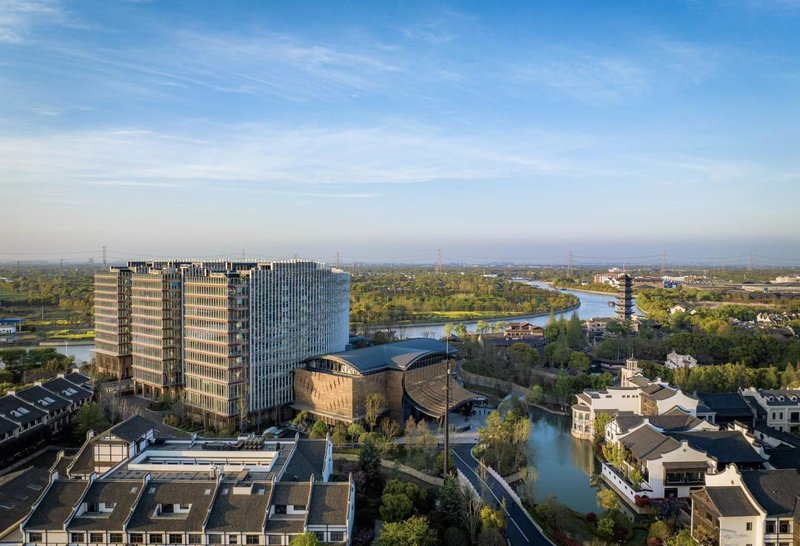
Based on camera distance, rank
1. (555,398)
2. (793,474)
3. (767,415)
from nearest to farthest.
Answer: (793,474), (767,415), (555,398)

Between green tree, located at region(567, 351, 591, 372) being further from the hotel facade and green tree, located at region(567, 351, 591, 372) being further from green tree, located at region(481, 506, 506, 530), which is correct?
green tree, located at region(481, 506, 506, 530)

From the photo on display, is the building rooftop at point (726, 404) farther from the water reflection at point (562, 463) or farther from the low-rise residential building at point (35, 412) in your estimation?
the low-rise residential building at point (35, 412)

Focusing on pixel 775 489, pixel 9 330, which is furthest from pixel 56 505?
pixel 9 330

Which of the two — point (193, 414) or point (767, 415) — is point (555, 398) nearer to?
point (767, 415)

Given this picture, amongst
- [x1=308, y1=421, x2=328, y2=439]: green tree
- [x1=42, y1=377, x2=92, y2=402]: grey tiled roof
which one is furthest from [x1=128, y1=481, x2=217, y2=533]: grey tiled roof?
[x1=42, y1=377, x2=92, y2=402]: grey tiled roof

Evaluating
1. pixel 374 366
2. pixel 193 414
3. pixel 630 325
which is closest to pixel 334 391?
pixel 374 366
